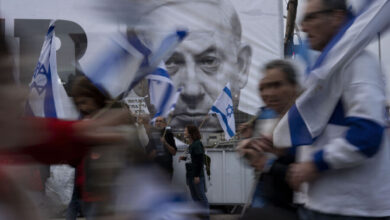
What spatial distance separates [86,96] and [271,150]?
89cm

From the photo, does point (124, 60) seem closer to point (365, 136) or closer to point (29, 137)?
point (29, 137)

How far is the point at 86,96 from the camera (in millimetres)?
2166

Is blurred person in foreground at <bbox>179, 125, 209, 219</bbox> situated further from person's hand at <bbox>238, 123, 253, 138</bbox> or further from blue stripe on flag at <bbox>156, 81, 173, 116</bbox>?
person's hand at <bbox>238, 123, 253, 138</bbox>

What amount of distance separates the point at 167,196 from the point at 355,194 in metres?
0.61

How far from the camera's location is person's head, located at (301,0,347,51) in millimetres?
1682

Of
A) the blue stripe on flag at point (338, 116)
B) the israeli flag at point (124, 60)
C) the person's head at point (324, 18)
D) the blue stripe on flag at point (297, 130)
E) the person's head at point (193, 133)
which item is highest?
the person's head at point (324, 18)

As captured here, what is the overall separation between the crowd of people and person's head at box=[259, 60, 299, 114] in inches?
1.3

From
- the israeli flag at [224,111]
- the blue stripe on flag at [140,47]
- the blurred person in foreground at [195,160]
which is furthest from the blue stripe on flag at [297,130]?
the israeli flag at [224,111]

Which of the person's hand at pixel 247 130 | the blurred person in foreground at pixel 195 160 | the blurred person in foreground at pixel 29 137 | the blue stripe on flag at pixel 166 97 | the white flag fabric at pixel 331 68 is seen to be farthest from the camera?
the blurred person in foreground at pixel 195 160

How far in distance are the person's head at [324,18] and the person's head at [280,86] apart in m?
0.30

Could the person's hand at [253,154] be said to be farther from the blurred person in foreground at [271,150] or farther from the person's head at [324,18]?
the person's head at [324,18]

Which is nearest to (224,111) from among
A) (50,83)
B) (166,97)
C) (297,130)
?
(50,83)

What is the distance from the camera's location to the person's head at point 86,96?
77.2 inches

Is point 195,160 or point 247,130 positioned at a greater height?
point 247,130
